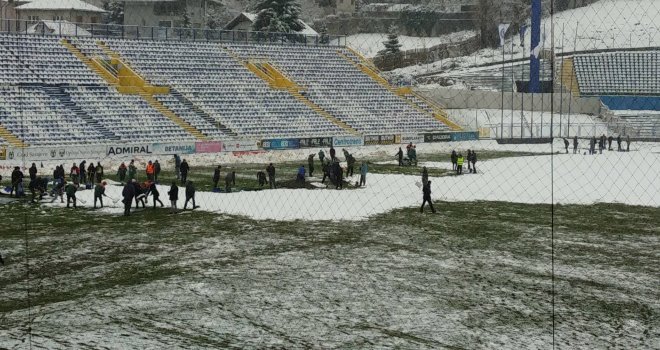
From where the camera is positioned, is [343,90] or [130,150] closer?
[130,150]

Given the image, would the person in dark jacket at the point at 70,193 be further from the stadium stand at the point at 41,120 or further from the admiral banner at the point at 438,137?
the admiral banner at the point at 438,137

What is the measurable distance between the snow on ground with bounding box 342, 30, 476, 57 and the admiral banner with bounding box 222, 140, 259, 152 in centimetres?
5905

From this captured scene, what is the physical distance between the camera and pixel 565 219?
26.1 meters

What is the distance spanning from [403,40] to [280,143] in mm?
66632

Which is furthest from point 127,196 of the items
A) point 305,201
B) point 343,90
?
point 343,90

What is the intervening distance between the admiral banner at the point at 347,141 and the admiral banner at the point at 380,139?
55cm

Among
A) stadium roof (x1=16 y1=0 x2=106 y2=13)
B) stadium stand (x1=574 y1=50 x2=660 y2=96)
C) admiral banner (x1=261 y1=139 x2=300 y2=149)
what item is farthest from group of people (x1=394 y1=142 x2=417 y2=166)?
stadium roof (x1=16 y1=0 x2=106 y2=13)

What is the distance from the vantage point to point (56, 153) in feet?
132

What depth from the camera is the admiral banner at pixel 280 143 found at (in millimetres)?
48884

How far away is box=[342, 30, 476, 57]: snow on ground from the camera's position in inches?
4236

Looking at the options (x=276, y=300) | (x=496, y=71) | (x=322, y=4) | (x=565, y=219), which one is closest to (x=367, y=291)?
(x=276, y=300)

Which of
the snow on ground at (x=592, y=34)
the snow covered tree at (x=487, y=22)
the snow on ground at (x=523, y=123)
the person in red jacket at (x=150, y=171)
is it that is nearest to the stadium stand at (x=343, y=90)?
the snow on ground at (x=523, y=123)

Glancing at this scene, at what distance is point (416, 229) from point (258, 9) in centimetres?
6740

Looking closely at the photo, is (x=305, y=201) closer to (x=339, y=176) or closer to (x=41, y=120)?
(x=339, y=176)
